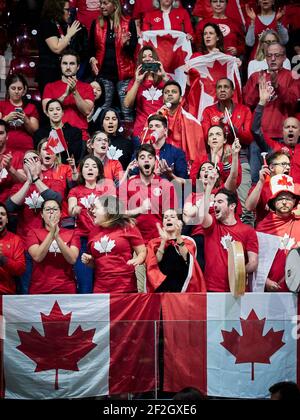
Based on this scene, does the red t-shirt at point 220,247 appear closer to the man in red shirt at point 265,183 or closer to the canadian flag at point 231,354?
the man in red shirt at point 265,183

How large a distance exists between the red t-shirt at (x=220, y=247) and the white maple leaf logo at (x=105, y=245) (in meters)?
0.79

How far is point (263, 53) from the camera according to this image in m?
11.8

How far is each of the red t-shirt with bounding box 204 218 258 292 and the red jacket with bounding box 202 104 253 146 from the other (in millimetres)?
1516

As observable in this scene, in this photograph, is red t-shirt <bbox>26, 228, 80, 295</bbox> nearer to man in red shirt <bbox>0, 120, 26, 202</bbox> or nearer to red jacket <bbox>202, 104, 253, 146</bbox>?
man in red shirt <bbox>0, 120, 26, 202</bbox>

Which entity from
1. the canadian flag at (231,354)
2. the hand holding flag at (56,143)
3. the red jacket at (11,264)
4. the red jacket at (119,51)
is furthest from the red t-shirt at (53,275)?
the red jacket at (119,51)

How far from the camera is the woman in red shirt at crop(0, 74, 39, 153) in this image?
437 inches

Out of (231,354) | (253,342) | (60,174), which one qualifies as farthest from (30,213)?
(253,342)

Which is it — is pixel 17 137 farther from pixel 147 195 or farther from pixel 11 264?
pixel 11 264

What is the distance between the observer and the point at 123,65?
38.9 feet

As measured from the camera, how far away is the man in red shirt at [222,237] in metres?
9.52

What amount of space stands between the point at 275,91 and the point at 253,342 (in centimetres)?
387
